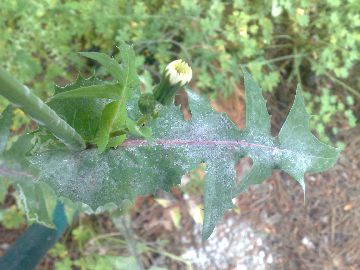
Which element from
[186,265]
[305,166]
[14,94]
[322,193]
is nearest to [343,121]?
[322,193]

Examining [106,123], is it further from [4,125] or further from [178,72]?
[4,125]

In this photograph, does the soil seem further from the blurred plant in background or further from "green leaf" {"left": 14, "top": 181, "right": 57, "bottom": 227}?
"green leaf" {"left": 14, "top": 181, "right": 57, "bottom": 227}

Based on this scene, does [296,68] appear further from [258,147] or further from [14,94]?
[14,94]

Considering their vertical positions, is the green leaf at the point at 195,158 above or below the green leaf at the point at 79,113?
below

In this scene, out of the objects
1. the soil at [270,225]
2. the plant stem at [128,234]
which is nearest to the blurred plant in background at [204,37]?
the soil at [270,225]

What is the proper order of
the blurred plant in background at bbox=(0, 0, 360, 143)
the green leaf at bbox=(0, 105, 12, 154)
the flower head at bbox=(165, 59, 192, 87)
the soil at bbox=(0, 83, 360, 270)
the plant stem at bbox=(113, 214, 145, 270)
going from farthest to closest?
the soil at bbox=(0, 83, 360, 270), the blurred plant in background at bbox=(0, 0, 360, 143), the plant stem at bbox=(113, 214, 145, 270), the green leaf at bbox=(0, 105, 12, 154), the flower head at bbox=(165, 59, 192, 87)

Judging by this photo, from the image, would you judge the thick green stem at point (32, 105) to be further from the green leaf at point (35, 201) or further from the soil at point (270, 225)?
the soil at point (270, 225)

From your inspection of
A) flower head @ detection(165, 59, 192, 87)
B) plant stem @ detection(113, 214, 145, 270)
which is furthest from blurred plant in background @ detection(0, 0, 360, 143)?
flower head @ detection(165, 59, 192, 87)
